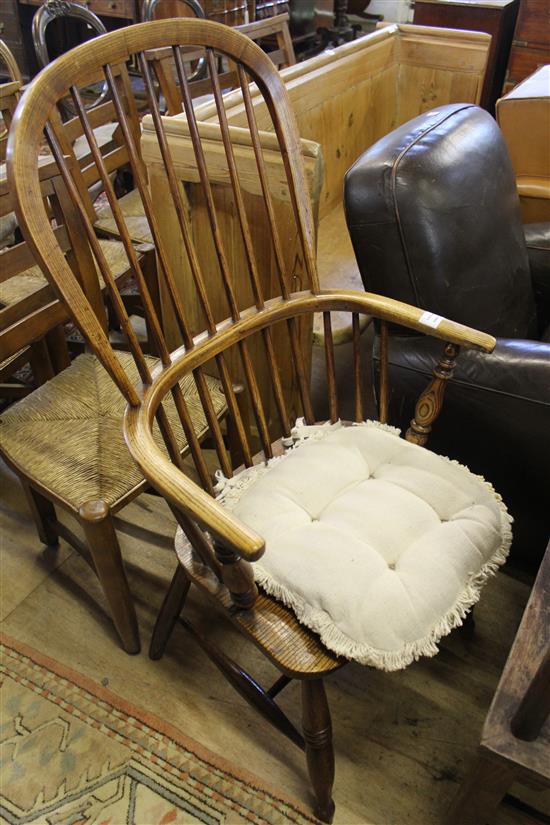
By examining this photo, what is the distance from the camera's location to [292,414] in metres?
1.78

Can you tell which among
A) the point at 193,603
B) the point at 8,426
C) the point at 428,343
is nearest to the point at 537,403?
the point at 428,343

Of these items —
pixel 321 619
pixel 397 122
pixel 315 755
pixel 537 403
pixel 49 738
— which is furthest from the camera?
pixel 397 122

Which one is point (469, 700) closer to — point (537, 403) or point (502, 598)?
point (502, 598)

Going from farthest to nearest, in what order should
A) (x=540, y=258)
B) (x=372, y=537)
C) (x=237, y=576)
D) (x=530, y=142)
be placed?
(x=530, y=142)
(x=540, y=258)
(x=372, y=537)
(x=237, y=576)

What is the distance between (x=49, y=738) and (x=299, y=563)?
735 millimetres

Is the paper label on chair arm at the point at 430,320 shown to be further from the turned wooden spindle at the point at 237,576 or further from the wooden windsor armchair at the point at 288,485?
the turned wooden spindle at the point at 237,576

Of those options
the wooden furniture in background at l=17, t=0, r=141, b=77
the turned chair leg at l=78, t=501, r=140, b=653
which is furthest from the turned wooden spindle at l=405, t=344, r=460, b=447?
the wooden furniture in background at l=17, t=0, r=141, b=77

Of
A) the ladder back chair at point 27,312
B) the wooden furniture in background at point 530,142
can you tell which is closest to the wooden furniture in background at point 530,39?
the wooden furniture in background at point 530,142

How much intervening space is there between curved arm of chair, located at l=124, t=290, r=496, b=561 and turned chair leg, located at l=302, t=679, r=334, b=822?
12.9 inches

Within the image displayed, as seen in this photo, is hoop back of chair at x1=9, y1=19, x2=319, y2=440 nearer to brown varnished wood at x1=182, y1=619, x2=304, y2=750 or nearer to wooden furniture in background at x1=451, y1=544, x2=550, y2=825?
brown varnished wood at x1=182, y1=619, x2=304, y2=750

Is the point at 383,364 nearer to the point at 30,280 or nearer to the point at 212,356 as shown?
the point at 212,356

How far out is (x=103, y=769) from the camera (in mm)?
1249

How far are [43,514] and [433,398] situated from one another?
98 cm

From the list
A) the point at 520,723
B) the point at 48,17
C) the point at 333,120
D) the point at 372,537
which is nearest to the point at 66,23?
the point at 48,17
